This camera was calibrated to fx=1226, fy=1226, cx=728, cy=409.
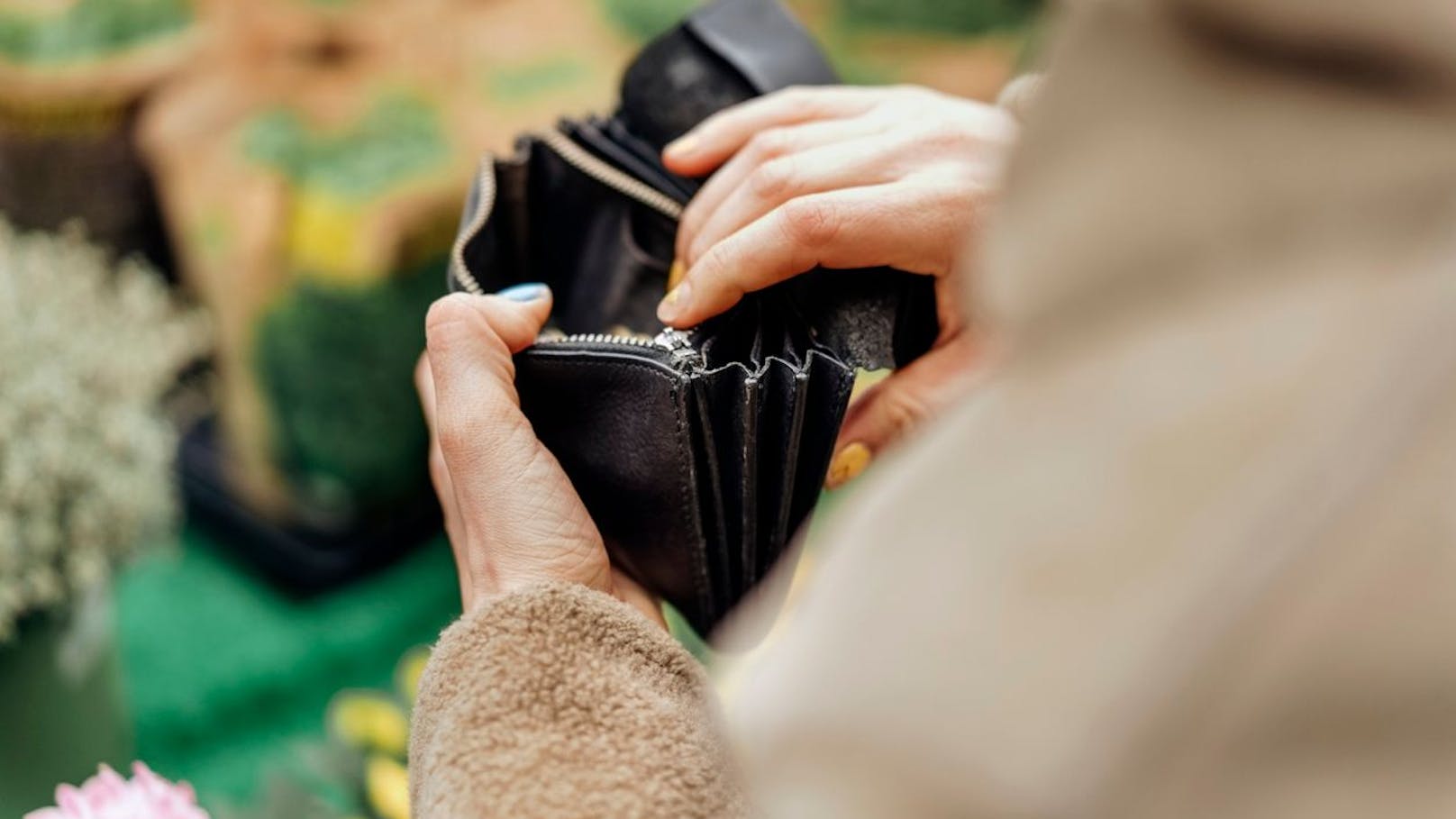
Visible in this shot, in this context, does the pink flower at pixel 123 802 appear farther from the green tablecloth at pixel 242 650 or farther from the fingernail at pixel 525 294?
the green tablecloth at pixel 242 650

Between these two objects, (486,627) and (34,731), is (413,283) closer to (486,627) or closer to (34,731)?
(34,731)

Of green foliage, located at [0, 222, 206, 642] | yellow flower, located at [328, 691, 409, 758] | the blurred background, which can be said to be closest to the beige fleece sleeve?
green foliage, located at [0, 222, 206, 642]

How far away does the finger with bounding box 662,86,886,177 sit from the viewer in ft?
2.14

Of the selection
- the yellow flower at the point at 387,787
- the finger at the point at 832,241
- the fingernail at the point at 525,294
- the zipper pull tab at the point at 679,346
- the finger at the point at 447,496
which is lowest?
the yellow flower at the point at 387,787

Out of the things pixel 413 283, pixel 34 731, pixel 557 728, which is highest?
pixel 557 728

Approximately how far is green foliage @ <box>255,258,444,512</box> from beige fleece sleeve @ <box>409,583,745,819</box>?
1028mm

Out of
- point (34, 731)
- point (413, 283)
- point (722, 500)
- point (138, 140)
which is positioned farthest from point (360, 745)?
point (138, 140)

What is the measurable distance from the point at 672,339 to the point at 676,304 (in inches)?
1.0

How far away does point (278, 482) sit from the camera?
1.60m

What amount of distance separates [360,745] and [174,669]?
45 centimetres

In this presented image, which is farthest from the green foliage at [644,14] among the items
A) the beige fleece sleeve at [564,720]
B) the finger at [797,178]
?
the beige fleece sleeve at [564,720]

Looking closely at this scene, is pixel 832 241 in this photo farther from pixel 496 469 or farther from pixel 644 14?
pixel 644 14

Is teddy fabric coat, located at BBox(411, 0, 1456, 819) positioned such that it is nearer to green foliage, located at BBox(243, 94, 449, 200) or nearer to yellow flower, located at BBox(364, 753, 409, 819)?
yellow flower, located at BBox(364, 753, 409, 819)

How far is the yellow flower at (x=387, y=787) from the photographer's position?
39.5 inches
